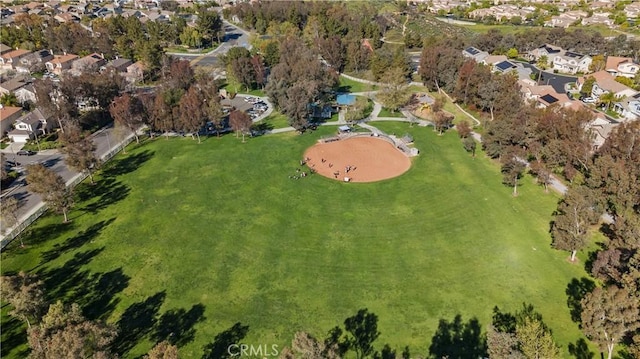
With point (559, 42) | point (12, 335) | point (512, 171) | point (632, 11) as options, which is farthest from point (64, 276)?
point (632, 11)

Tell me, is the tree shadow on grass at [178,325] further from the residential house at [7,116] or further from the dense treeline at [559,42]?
the dense treeline at [559,42]

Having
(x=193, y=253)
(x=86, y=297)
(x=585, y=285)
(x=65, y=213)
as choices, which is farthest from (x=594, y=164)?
(x=65, y=213)

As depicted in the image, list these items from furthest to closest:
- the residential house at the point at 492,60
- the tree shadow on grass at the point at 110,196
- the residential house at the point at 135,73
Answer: the residential house at the point at 492,60 < the residential house at the point at 135,73 < the tree shadow on grass at the point at 110,196

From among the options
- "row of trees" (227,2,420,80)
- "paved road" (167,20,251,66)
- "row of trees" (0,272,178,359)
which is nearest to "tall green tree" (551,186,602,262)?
"row of trees" (0,272,178,359)

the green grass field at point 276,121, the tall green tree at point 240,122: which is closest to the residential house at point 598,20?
the green grass field at point 276,121

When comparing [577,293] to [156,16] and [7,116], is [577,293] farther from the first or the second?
[156,16]
